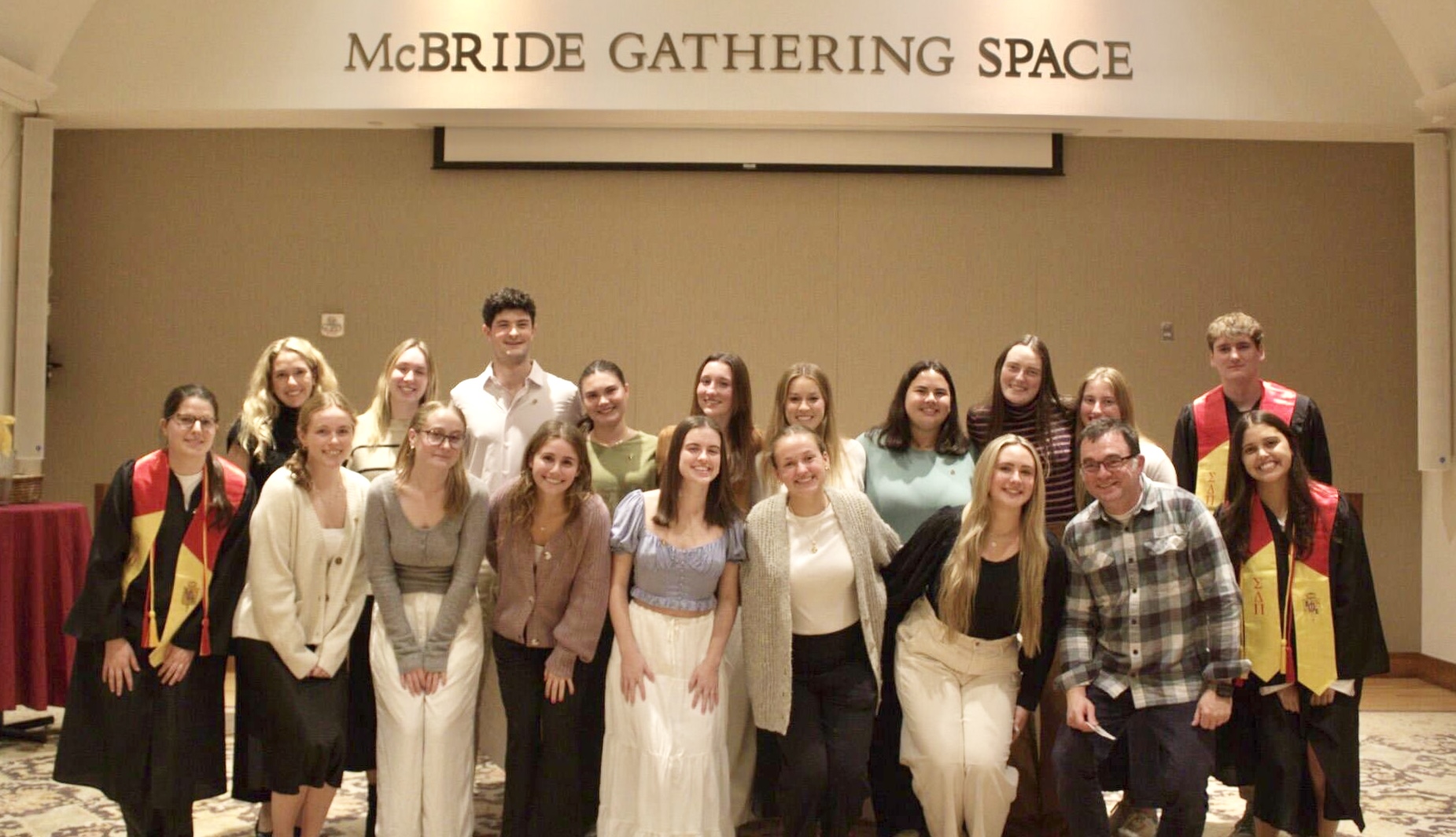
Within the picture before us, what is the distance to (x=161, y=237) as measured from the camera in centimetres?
654

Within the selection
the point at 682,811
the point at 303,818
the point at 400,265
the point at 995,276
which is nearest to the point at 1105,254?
the point at 995,276

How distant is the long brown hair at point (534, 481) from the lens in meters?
3.34

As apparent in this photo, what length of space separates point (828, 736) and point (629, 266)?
148 inches

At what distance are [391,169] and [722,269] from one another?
1955 millimetres

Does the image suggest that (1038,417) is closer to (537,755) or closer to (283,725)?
(537,755)

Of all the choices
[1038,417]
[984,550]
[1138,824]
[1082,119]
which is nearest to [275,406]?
[984,550]

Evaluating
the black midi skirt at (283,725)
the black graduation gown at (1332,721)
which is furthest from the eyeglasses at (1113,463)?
the black midi skirt at (283,725)

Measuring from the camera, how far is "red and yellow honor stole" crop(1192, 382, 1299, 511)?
3947 millimetres

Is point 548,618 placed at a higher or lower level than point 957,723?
higher

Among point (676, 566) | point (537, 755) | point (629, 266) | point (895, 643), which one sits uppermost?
point (629, 266)

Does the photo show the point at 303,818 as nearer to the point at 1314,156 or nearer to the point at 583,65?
the point at 583,65

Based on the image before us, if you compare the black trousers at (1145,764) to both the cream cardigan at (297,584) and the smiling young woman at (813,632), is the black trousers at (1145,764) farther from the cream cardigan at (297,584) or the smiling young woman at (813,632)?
the cream cardigan at (297,584)

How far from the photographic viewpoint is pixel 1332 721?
3.28 metres

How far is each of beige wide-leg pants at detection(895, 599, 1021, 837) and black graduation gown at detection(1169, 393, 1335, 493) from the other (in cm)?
117
